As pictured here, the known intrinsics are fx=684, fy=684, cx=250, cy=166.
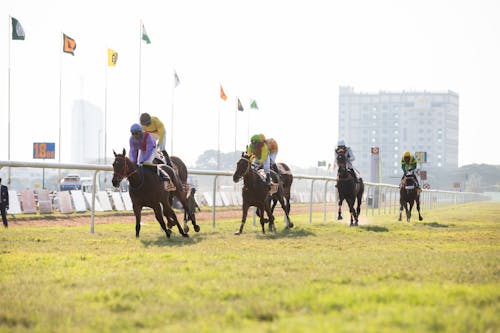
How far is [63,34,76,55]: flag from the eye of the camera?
130 feet

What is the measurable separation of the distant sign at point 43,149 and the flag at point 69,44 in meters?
10.0

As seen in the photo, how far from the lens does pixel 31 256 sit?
859 centimetres

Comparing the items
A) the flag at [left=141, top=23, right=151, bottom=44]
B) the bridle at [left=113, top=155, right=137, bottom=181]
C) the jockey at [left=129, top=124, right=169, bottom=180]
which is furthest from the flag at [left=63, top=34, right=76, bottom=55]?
the bridle at [left=113, top=155, right=137, bottom=181]

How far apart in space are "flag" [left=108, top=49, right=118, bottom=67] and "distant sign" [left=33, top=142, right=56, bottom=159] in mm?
8701

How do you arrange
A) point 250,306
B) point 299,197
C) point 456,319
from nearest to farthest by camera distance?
point 456,319 < point 250,306 < point 299,197

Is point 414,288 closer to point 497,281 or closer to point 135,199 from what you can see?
point 497,281

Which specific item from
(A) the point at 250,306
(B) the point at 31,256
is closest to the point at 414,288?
(A) the point at 250,306

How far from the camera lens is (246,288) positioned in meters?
5.93

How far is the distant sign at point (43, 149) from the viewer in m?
47.9

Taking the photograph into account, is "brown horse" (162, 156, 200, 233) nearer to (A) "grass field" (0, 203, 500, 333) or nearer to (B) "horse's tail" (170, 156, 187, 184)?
(B) "horse's tail" (170, 156, 187, 184)

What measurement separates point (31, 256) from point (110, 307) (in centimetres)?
377

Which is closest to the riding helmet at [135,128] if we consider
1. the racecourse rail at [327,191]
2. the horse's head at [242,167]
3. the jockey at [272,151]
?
the racecourse rail at [327,191]

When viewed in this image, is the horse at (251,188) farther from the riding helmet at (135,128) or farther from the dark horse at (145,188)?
the riding helmet at (135,128)

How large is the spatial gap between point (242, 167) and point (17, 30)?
28075mm
